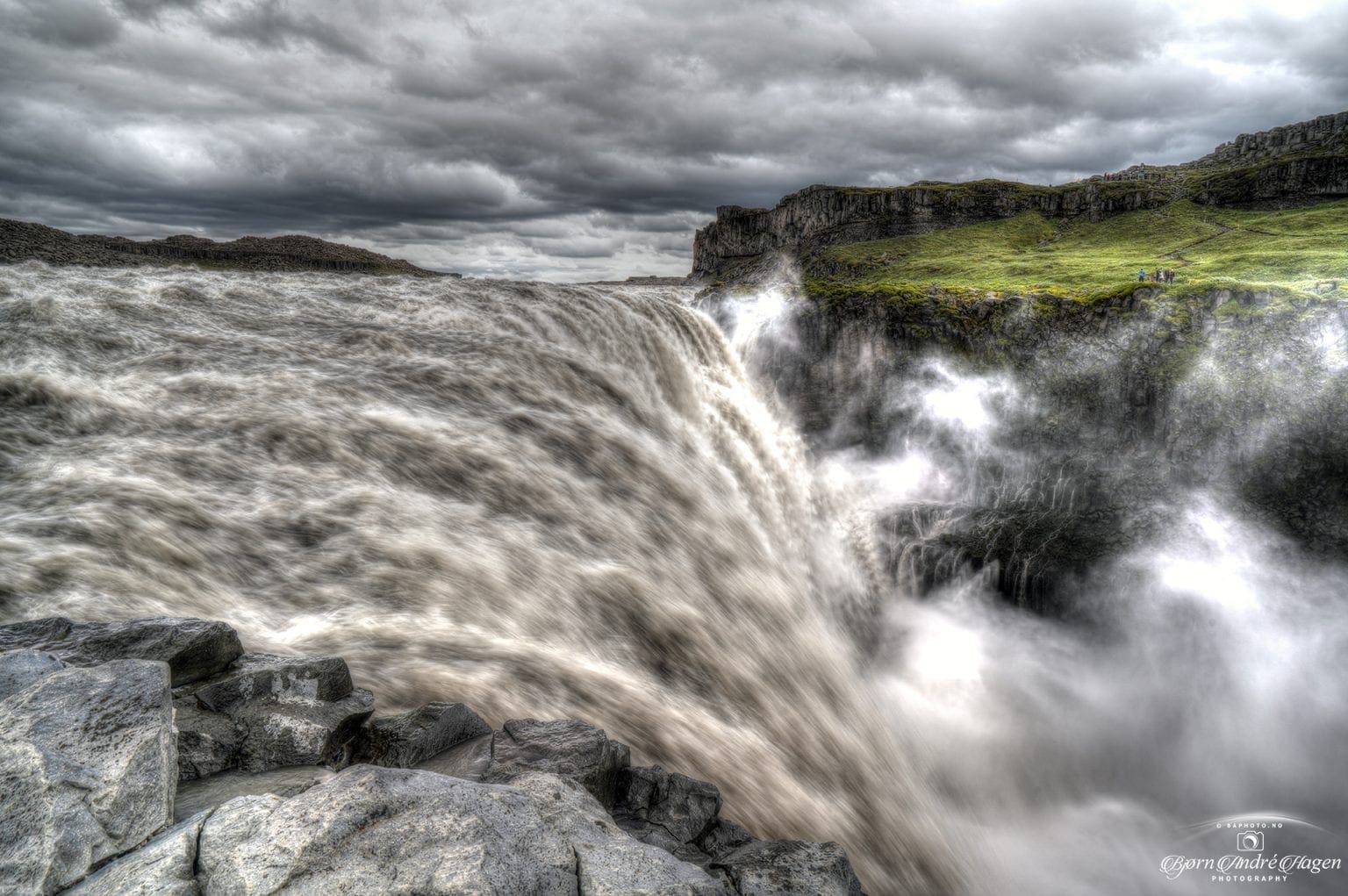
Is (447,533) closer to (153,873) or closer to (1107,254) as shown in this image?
(153,873)

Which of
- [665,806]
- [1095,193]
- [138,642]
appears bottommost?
[665,806]

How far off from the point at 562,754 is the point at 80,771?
2803 mm

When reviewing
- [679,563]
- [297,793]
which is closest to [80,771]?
[297,793]

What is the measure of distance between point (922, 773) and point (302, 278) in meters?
32.4

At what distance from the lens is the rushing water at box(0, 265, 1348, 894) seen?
7.08 meters

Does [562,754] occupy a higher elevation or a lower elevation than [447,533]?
lower

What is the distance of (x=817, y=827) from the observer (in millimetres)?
6574

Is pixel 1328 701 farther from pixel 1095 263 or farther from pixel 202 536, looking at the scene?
pixel 1095 263

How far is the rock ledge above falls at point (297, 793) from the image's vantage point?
2922mm

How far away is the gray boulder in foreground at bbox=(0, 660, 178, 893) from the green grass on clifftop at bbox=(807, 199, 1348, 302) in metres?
27.5

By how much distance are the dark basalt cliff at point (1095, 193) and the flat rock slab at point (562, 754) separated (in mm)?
117899

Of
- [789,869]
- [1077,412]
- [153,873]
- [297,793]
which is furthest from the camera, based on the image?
[1077,412]

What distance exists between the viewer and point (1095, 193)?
10888 centimetres

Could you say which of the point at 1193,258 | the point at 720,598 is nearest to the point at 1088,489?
the point at 720,598
